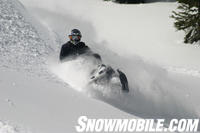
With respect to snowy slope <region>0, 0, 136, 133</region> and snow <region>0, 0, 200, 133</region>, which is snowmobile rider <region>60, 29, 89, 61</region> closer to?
snow <region>0, 0, 200, 133</region>

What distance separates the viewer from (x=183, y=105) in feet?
28.5

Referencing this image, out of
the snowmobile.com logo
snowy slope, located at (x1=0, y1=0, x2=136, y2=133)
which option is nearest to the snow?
snowy slope, located at (x1=0, y1=0, x2=136, y2=133)

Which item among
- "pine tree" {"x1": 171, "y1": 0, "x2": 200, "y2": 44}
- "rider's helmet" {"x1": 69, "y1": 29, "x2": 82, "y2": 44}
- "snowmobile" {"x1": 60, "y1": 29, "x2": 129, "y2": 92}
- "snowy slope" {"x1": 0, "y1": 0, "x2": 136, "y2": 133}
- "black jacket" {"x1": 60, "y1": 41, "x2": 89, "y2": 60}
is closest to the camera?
"snowy slope" {"x1": 0, "y1": 0, "x2": 136, "y2": 133}

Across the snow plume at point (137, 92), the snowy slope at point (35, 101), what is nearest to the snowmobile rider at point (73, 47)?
the snow plume at point (137, 92)

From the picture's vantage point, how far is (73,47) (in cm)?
873

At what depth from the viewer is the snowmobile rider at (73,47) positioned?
Answer: 28.3 ft

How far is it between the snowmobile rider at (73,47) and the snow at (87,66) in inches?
13.6

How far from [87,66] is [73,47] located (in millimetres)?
897

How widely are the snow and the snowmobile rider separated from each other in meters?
0.34

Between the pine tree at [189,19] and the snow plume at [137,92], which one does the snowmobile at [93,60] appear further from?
the pine tree at [189,19]

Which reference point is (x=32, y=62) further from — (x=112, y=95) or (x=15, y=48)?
(x=112, y=95)

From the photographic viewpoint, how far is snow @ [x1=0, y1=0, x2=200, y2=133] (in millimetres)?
5137

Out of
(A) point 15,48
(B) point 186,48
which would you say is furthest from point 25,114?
(B) point 186,48

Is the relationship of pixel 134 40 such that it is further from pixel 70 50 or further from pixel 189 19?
pixel 70 50
